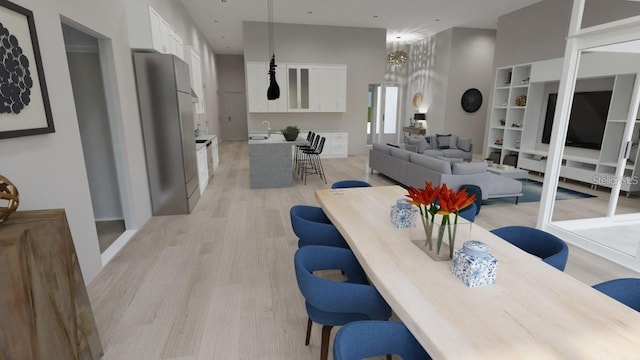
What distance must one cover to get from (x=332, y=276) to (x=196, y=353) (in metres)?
1.26

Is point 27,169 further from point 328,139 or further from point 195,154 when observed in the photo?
point 328,139

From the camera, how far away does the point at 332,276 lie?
2830 millimetres

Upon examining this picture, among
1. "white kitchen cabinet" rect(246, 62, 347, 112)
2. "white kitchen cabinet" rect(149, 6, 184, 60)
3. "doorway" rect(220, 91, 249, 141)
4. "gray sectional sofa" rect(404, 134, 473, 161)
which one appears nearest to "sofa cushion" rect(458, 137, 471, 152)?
"gray sectional sofa" rect(404, 134, 473, 161)

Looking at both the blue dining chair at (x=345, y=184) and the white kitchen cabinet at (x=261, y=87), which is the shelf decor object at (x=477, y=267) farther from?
the white kitchen cabinet at (x=261, y=87)

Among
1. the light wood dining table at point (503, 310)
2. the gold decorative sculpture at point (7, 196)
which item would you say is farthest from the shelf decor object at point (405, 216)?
the gold decorative sculpture at point (7, 196)

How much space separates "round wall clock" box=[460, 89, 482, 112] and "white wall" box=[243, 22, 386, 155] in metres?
2.68

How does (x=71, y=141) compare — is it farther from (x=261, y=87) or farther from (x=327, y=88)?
(x=327, y=88)

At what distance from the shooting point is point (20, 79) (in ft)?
6.34

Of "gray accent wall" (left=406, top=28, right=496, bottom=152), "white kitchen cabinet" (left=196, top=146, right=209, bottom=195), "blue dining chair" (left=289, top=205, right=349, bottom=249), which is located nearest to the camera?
"blue dining chair" (left=289, top=205, right=349, bottom=249)

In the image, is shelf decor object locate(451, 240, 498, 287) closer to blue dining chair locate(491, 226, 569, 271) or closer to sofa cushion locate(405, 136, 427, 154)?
blue dining chair locate(491, 226, 569, 271)

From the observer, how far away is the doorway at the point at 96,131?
11.2 ft

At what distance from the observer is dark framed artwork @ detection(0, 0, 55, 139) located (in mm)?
1810

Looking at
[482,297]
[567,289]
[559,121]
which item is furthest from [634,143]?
[482,297]

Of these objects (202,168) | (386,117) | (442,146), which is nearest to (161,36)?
(202,168)
